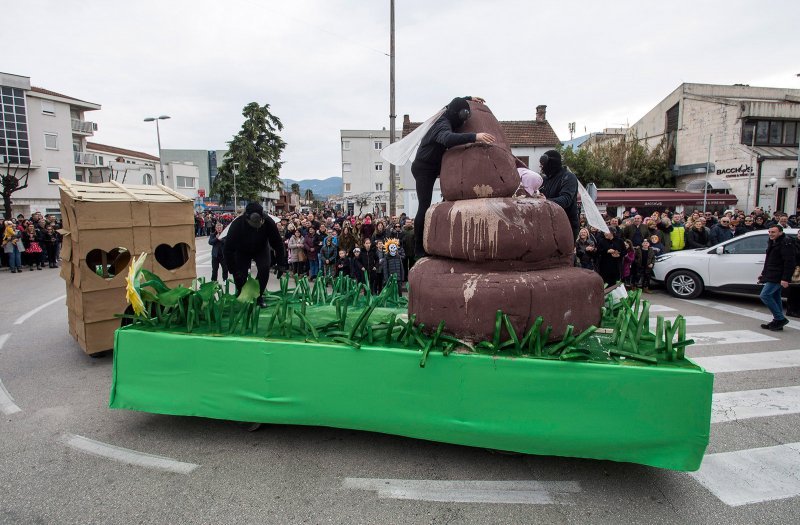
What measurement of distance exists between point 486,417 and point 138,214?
490cm

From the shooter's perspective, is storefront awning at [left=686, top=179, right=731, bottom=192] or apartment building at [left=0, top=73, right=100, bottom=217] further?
apartment building at [left=0, top=73, right=100, bottom=217]

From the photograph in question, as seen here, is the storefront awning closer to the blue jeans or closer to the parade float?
the blue jeans

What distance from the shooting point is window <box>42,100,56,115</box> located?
117 ft

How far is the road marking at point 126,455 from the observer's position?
134 inches

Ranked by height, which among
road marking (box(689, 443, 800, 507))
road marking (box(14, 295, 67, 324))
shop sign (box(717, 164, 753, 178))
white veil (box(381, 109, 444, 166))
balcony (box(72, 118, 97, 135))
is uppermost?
balcony (box(72, 118, 97, 135))

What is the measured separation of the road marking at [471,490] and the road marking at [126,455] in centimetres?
128

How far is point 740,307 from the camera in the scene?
9.16 m

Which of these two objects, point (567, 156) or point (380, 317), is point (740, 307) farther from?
point (567, 156)

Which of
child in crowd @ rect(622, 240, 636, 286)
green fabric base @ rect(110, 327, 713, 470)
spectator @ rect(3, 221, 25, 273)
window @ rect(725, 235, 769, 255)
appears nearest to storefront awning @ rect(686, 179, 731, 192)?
window @ rect(725, 235, 769, 255)

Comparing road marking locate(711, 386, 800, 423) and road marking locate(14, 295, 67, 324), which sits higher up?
road marking locate(14, 295, 67, 324)

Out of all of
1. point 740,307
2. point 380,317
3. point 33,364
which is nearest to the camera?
point 380,317

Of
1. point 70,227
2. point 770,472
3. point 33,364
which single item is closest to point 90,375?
point 33,364

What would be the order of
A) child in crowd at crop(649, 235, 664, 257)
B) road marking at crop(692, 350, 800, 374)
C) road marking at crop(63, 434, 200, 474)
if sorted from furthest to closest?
child in crowd at crop(649, 235, 664, 257) < road marking at crop(692, 350, 800, 374) < road marking at crop(63, 434, 200, 474)

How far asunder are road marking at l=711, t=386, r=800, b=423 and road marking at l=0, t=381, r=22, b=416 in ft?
21.7
